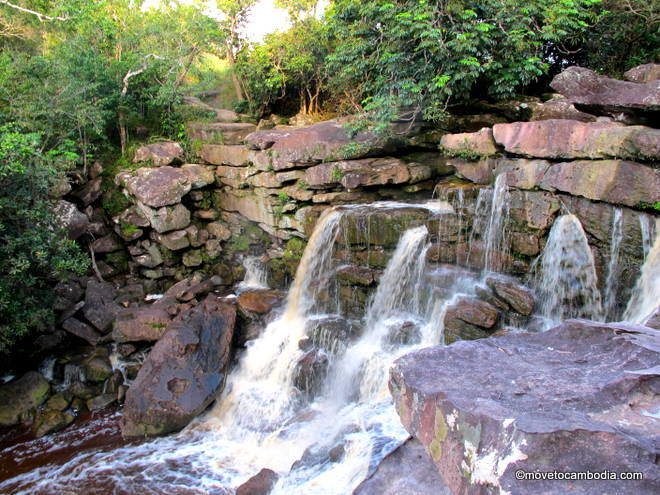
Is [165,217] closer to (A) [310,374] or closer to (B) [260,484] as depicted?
(A) [310,374]

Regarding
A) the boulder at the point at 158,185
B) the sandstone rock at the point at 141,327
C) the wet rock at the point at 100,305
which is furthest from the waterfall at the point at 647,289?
the boulder at the point at 158,185

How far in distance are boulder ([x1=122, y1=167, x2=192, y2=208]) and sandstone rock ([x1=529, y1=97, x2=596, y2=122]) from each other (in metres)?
9.25

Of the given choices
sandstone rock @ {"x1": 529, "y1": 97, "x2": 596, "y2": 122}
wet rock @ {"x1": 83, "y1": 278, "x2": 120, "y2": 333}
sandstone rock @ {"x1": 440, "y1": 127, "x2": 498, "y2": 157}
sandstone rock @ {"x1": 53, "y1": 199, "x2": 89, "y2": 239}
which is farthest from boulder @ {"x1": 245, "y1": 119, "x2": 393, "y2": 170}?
wet rock @ {"x1": 83, "y1": 278, "x2": 120, "y2": 333}

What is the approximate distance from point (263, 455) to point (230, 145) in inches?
379

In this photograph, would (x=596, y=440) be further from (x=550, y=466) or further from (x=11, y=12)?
(x=11, y=12)

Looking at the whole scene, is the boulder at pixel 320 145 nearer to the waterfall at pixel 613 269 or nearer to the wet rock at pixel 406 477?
the waterfall at pixel 613 269

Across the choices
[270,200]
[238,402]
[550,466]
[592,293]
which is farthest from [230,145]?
[550,466]

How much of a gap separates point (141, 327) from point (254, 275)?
3.61 meters

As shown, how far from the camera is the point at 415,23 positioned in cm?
903

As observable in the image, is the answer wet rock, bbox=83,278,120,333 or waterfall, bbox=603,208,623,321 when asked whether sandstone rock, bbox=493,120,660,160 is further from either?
wet rock, bbox=83,278,120,333

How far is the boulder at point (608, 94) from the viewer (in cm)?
683

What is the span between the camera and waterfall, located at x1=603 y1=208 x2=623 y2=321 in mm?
6828

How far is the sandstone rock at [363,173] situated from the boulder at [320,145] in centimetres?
30

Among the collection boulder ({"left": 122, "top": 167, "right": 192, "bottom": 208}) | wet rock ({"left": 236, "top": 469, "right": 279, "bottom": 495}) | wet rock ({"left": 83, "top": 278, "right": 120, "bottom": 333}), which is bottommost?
wet rock ({"left": 236, "top": 469, "right": 279, "bottom": 495})
